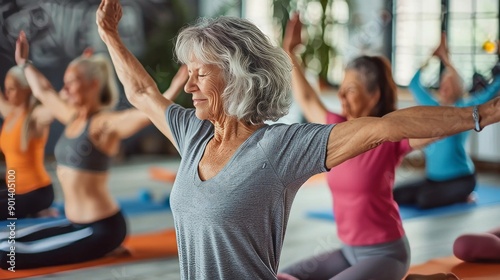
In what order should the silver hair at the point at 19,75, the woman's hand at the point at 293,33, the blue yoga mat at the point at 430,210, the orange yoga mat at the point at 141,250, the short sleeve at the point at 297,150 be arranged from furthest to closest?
the blue yoga mat at the point at 430,210 < the orange yoga mat at the point at 141,250 < the woman's hand at the point at 293,33 < the silver hair at the point at 19,75 < the short sleeve at the point at 297,150

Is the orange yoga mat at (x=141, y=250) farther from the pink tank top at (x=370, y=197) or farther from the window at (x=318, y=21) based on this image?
the window at (x=318, y=21)

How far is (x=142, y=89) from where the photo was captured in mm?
2393

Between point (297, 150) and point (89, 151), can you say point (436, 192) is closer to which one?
point (89, 151)

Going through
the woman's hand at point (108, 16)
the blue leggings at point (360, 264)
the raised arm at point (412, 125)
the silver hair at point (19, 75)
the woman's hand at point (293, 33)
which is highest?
the woman's hand at point (108, 16)

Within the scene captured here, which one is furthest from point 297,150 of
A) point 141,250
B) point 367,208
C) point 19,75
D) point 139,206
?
point 139,206

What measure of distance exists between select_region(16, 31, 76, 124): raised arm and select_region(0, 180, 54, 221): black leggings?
14.1 inches

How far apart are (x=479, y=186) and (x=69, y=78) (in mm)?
3997

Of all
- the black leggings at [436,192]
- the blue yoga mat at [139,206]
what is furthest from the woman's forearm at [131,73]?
the black leggings at [436,192]

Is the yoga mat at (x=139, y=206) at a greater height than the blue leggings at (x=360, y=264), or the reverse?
the blue leggings at (x=360, y=264)

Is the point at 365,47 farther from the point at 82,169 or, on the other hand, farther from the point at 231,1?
the point at 82,169

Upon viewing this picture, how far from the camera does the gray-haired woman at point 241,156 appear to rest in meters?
1.91

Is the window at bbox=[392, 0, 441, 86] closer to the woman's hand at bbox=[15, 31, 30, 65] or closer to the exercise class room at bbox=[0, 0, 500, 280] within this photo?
the exercise class room at bbox=[0, 0, 500, 280]

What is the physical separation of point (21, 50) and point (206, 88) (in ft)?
3.70

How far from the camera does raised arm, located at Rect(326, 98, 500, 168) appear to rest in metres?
1.72
